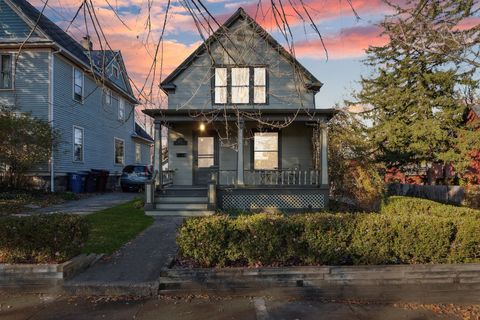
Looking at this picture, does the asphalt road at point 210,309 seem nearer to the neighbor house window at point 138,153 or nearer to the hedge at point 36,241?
the hedge at point 36,241

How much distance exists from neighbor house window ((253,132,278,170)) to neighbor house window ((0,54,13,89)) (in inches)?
496

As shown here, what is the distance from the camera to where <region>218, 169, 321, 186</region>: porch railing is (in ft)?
46.6

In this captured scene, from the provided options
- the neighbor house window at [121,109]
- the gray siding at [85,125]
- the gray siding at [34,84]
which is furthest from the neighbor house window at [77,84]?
the neighbor house window at [121,109]

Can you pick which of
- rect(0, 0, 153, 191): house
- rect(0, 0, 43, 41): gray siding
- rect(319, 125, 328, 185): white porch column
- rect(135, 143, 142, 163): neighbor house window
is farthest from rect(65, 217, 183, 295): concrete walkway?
rect(135, 143, 142, 163): neighbor house window

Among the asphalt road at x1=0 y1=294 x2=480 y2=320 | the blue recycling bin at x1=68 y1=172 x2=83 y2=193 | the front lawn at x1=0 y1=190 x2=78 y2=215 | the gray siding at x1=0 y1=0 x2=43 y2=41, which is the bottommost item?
the asphalt road at x1=0 y1=294 x2=480 y2=320

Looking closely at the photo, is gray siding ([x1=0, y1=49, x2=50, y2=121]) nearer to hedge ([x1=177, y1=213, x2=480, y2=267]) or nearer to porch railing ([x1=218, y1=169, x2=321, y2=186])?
porch railing ([x1=218, y1=169, x2=321, y2=186])

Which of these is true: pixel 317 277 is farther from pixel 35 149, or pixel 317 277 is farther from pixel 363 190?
pixel 35 149

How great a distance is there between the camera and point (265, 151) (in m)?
16.1

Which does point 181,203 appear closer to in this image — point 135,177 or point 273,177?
point 273,177

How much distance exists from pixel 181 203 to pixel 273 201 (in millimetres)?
3503

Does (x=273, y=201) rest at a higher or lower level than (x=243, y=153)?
lower

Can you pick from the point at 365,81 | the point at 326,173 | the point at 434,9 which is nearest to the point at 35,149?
the point at 326,173

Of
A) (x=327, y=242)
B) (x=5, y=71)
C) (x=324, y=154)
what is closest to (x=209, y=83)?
(x=324, y=154)

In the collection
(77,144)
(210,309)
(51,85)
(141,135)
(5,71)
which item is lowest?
(210,309)
